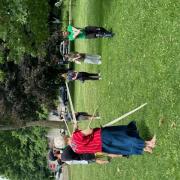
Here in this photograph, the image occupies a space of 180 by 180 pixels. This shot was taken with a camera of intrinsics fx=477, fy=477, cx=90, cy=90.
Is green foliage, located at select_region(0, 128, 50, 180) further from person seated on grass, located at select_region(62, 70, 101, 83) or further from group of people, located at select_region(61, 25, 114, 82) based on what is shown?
group of people, located at select_region(61, 25, 114, 82)

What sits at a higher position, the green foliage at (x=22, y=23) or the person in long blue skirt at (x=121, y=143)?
the green foliage at (x=22, y=23)

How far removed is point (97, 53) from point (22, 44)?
20.8 feet

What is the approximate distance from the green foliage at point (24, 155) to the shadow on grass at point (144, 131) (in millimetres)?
29005

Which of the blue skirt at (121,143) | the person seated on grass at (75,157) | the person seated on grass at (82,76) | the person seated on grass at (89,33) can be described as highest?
the person seated on grass at (89,33)

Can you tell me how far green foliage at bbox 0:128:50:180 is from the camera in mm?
42531

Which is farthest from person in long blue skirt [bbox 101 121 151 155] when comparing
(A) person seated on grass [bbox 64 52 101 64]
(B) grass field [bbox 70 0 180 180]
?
(A) person seated on grass [bbox 64 52 101 64]

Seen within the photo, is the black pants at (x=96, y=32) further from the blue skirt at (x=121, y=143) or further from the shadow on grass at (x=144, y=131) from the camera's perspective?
the blue skirt at (x=121, y=143)

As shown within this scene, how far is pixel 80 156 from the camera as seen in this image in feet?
48.5

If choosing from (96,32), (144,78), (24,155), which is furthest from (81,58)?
(24,155)

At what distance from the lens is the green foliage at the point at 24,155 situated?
140 feet

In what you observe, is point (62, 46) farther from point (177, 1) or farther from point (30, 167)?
point (30, 167)

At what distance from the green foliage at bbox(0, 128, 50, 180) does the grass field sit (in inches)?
886

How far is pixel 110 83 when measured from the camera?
59.7 feet

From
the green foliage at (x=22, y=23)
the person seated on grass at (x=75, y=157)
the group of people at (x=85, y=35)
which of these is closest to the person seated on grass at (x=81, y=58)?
the group of people at (x=85, y=35)
